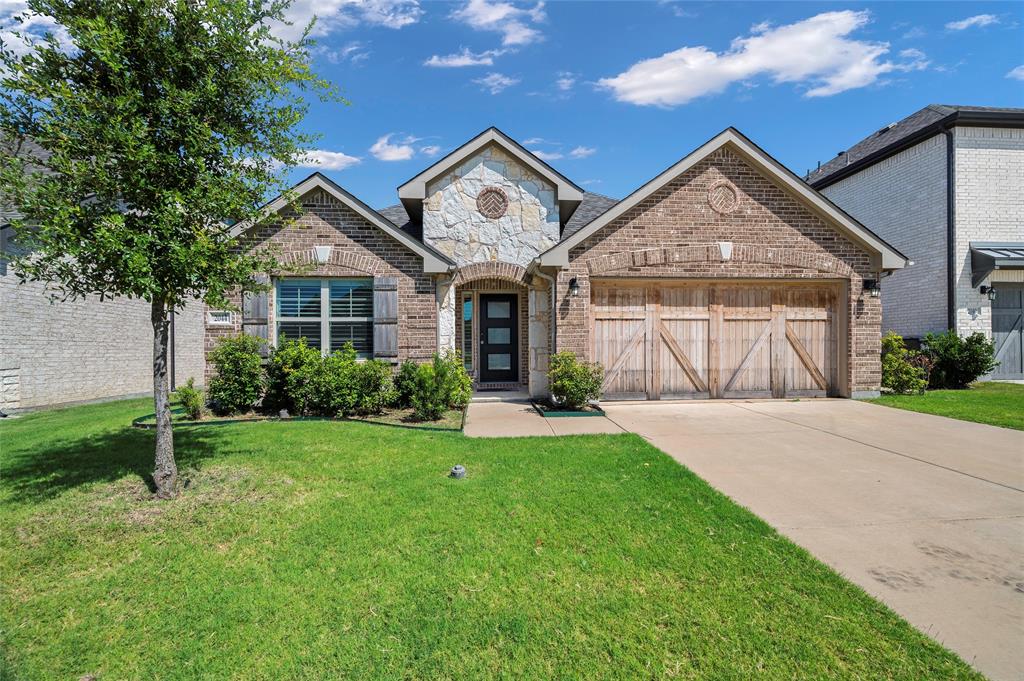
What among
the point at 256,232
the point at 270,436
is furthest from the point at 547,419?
the point at 256,232

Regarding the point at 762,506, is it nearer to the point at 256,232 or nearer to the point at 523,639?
the point at 523,639

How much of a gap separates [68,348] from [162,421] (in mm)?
9959

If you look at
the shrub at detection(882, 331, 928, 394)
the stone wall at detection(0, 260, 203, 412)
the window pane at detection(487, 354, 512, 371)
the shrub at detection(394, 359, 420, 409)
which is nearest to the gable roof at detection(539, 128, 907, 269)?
the shrub at detection(882, 331, 928, 394)

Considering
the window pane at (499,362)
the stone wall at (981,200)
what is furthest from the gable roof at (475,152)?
the stone wall at (981,200)

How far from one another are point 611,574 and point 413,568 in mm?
1371

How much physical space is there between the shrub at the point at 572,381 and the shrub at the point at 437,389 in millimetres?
1815

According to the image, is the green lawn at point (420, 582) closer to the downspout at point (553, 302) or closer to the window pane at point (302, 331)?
the window pane at point (302, 331)

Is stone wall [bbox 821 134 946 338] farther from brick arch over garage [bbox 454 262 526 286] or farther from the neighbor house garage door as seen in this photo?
brick arch over garage [bbox 454 262 526 286]

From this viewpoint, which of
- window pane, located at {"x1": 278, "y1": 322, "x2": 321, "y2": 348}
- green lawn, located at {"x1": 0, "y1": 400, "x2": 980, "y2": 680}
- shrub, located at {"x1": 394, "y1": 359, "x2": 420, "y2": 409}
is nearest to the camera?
green lawn, located at {"x1": 0, "y1": 400, "x2": 980, "y2": 680}

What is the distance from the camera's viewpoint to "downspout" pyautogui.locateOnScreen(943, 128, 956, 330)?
44.4ft

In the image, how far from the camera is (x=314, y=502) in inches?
185

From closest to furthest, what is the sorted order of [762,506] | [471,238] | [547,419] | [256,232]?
1. [762,506]
2. [547,419]
3. [256,232]
4. [471,238]

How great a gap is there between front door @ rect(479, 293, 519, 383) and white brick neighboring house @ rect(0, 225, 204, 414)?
8.23 m

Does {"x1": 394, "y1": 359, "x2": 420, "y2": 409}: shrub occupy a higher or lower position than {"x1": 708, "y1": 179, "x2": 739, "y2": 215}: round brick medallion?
lower
